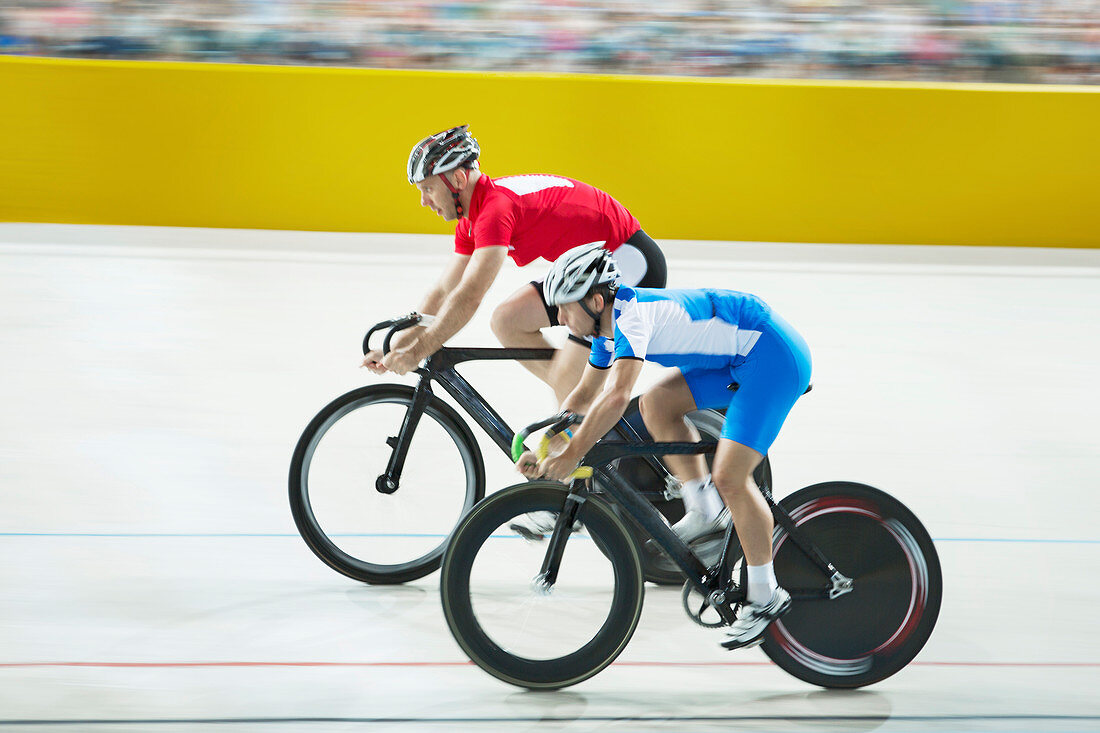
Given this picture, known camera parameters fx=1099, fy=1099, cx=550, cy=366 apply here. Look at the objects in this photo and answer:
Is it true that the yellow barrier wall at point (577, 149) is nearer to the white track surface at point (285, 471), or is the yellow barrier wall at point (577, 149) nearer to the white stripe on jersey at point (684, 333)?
the white track surface at point (285, 471)

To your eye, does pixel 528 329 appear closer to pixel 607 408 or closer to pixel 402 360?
pixel 402 360

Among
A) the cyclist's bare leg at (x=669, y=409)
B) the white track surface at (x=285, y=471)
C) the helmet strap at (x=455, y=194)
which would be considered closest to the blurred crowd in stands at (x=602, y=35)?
the white track surface at (x=285, y=471)

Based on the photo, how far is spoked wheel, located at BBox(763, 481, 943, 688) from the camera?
3.07 meters

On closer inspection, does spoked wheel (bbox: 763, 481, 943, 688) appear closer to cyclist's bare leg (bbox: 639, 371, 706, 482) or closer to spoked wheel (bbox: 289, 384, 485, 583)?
cyclist's bare leg (bbox: 639, 371, 706, 482)

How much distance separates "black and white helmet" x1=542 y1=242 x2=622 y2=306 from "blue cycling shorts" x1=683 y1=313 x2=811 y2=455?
0.45m

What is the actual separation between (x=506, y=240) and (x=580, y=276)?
85cm

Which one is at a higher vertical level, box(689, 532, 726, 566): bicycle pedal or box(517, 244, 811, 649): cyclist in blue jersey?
box(517, 244, 811, 649): cyclist in blue jersey

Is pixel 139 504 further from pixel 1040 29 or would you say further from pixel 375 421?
pixel 1040 29

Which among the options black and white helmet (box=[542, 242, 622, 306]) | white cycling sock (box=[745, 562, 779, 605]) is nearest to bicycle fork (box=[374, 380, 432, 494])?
black and white helmet (box=[542, 242, 622, 306])

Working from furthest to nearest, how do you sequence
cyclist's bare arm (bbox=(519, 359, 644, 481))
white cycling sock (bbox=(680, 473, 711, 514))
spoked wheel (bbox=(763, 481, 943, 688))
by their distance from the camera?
white cycling sock (bbox=(680, 473, 711, 514)), spoked wheel (bbox=(763, 481, 943, 688)), cyclist's bare arm (bbox=(519, 359, 644, 481))

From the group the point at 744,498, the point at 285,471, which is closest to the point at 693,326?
the point at 744,498

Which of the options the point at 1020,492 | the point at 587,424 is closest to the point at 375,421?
the point at 587,424

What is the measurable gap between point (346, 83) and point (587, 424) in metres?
6.60

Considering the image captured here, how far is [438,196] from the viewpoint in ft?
12.1
